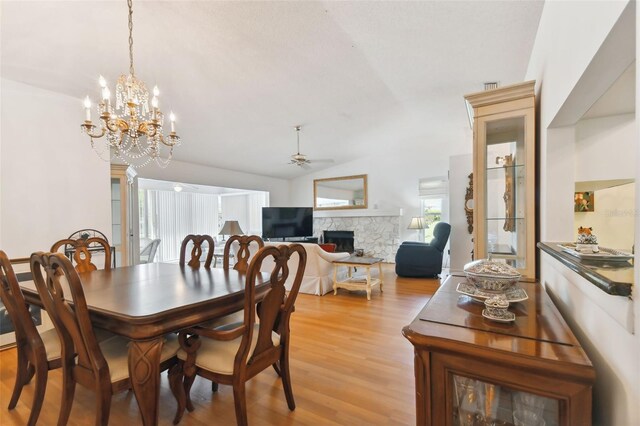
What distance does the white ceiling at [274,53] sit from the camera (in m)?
2.31

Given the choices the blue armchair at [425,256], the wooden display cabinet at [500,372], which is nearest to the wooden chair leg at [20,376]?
the wooden display cabinet at [500,372]

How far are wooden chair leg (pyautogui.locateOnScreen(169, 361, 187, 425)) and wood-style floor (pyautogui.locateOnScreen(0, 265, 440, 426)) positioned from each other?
7cm

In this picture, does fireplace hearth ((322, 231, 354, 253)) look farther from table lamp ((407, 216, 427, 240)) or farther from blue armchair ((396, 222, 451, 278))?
blue armchair ((396, 222, 451, 278))

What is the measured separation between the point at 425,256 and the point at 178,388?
4.65m

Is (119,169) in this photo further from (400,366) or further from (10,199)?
(400,366)

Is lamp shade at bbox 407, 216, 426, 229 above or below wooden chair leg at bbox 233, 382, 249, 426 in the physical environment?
above

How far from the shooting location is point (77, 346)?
1.42 metres

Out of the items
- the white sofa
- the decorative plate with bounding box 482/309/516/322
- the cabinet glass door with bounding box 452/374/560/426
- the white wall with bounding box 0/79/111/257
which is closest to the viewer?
the cabinet glass door with bounding box 452/374/560/426

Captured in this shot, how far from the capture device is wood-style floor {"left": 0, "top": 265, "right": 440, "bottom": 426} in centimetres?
172

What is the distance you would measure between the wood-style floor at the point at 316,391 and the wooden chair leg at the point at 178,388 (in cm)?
7

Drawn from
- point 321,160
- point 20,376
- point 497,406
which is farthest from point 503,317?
point 321,160

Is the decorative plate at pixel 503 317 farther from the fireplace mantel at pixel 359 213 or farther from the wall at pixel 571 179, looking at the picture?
the fireplace mantel at pixel 359 213

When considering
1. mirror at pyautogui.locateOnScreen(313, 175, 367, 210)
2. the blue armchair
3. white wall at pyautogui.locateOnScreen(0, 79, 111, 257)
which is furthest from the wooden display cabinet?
mirror at pyautogui.locateOnScreen(313, 175, 367, 210)

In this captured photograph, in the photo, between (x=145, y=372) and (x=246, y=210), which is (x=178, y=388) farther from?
(x=246, y=210)
